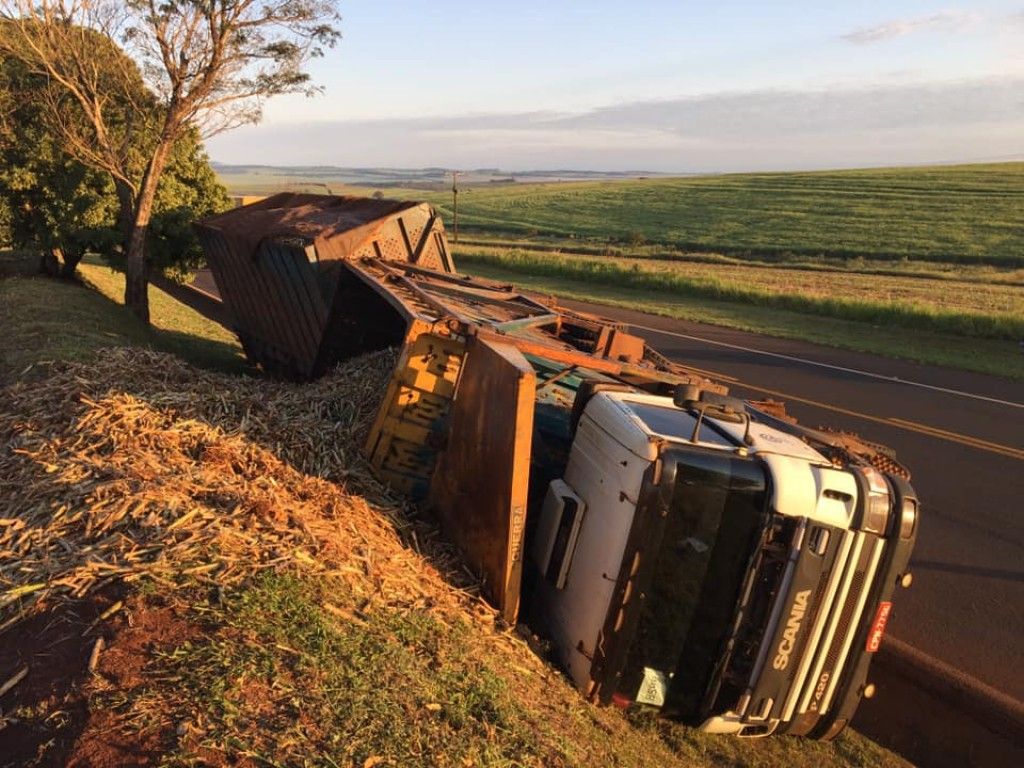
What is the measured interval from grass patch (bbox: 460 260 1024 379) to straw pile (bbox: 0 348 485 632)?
49.6 feet

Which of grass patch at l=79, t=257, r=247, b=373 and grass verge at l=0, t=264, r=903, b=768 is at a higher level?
grass verge at l=0, t=264, r=903, b=768

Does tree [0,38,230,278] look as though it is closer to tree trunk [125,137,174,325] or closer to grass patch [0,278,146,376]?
grass patch [0,278,146,376]

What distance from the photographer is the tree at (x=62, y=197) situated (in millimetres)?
16266

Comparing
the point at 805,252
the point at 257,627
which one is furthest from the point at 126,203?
the point at 805,252

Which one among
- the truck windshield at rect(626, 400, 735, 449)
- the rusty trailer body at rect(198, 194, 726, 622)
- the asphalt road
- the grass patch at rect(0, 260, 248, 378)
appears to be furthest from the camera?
the grass patch at rect(0, 260, 248, 378)

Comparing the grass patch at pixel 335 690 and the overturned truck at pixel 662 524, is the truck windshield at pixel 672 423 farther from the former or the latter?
the grass patch at pixel 335 690

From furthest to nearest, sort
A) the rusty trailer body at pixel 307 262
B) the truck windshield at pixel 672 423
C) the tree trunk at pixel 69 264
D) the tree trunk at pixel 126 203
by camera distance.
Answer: the tree trunk at pixel 69 264
the tree trunk at pixel 126 203
the rusty trailer body at pixel 307 262
the truck windshield at pixel 672 423

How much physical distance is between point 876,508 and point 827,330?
60.5ft

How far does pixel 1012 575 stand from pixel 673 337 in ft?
41.7

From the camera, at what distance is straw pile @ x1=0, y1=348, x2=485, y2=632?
4.03 m

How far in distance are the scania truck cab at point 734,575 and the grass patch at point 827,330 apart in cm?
1475

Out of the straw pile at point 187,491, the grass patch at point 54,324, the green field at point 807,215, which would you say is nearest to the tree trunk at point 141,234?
the grass patch at point 54,324

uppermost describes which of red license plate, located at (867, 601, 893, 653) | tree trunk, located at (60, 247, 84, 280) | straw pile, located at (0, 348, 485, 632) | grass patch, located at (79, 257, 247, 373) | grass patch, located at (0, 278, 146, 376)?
red license plate, located at (867, 601, 893, 653)

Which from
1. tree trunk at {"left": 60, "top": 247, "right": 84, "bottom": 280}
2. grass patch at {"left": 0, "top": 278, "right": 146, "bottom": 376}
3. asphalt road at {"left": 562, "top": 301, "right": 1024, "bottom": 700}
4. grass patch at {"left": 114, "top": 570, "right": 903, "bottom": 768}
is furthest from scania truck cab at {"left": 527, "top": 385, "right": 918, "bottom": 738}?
tree trunk at {"left": 60, "top": 247, "right": 84, "bottom": 280}
